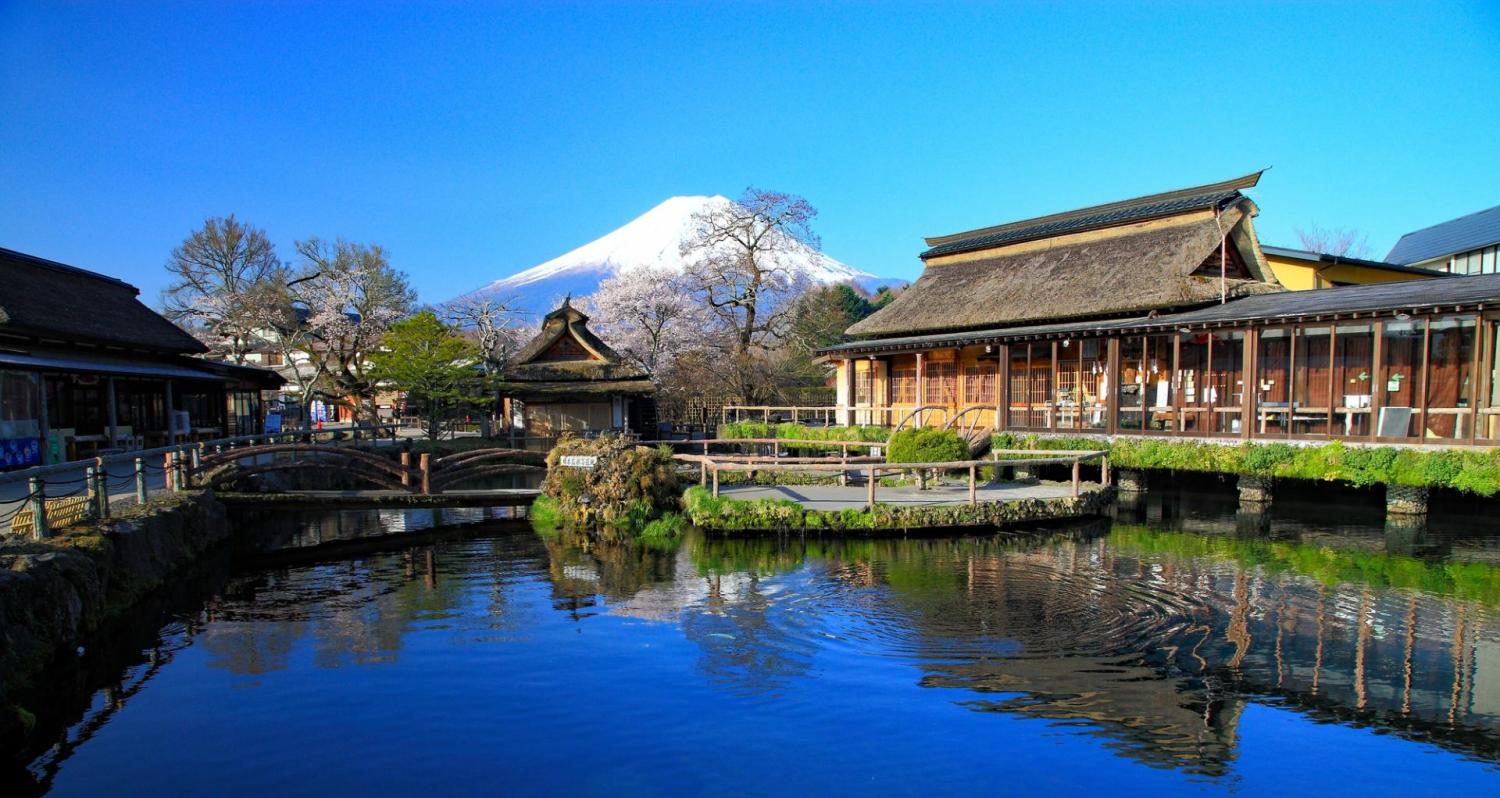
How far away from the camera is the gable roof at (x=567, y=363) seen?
97.6 ft

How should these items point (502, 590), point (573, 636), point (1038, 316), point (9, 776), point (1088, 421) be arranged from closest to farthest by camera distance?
point (9, 776)
point (573, 636)
point (502, 590)
point (1088, 421)
point (1038, 316)

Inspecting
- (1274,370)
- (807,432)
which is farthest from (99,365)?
(1274,370)

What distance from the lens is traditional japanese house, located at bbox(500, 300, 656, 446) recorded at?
29.2 metres

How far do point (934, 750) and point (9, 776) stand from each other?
7299mm

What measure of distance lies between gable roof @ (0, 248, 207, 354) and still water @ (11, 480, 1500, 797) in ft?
38.0

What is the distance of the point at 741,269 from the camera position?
35.7m

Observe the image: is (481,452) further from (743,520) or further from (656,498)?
(743,520)

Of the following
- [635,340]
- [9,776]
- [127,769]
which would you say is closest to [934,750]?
[127,769]

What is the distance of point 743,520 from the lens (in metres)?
15.1

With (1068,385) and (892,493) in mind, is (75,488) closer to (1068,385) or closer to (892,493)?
(892,493)

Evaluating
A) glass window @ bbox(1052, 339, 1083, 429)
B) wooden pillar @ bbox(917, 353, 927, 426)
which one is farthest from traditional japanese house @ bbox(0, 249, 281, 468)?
glass window @ bbox(1052, 339, 1083, 429)

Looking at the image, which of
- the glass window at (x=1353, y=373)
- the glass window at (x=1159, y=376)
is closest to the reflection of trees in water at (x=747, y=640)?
the glass window at (x=1159, y=376)

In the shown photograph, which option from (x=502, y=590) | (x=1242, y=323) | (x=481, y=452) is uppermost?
(x=1242, y=323)

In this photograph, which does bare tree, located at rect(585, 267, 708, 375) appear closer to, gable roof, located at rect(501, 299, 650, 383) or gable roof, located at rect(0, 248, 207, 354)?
gable roof, located at rect(501, 299, 650, 383)
